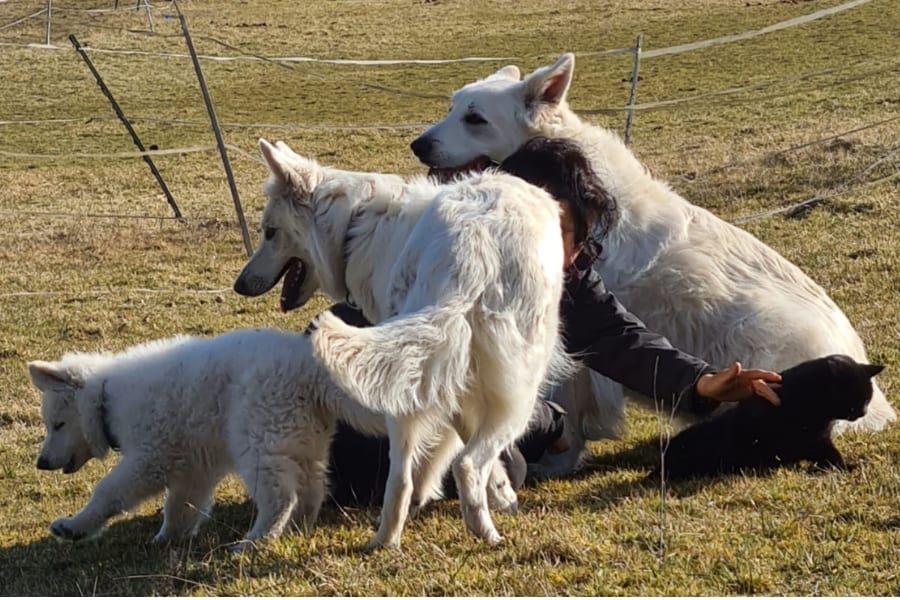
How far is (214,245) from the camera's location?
48.2 feet

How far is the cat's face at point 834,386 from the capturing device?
464cm

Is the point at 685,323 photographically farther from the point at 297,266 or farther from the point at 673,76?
the point at 673,76

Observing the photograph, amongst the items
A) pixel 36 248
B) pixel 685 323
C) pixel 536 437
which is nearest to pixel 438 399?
pixel 536 437

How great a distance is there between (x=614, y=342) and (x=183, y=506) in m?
2.01

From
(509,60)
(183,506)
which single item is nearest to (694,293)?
(183,506)

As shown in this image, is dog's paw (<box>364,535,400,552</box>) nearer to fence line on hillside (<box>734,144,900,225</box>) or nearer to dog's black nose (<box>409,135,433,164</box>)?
dog's black nose (<box>409,135,433,164</box>)

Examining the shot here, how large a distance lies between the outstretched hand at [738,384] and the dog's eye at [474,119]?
235 centimetres

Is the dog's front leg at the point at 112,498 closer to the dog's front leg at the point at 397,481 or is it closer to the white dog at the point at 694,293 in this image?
the dog's front leg at the point at 397,481

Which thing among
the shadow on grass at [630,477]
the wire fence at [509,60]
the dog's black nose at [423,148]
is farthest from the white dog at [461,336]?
the wire fence at [509,60]

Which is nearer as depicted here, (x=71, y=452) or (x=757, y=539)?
(x=757, y=539)

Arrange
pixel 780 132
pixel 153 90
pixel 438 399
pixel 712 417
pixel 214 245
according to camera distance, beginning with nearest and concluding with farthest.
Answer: pixel 438 399 → pixel 712 417 → pixel 214 245 → pixel 780 132 → pixel 153 90

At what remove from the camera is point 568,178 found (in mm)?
4750

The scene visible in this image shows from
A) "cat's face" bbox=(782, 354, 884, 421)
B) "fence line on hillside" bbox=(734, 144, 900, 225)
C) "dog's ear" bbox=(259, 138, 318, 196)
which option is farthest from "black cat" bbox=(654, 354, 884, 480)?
"fence line on hillside" bbox=(734, 144, 900, 225)

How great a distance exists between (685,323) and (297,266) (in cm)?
189
